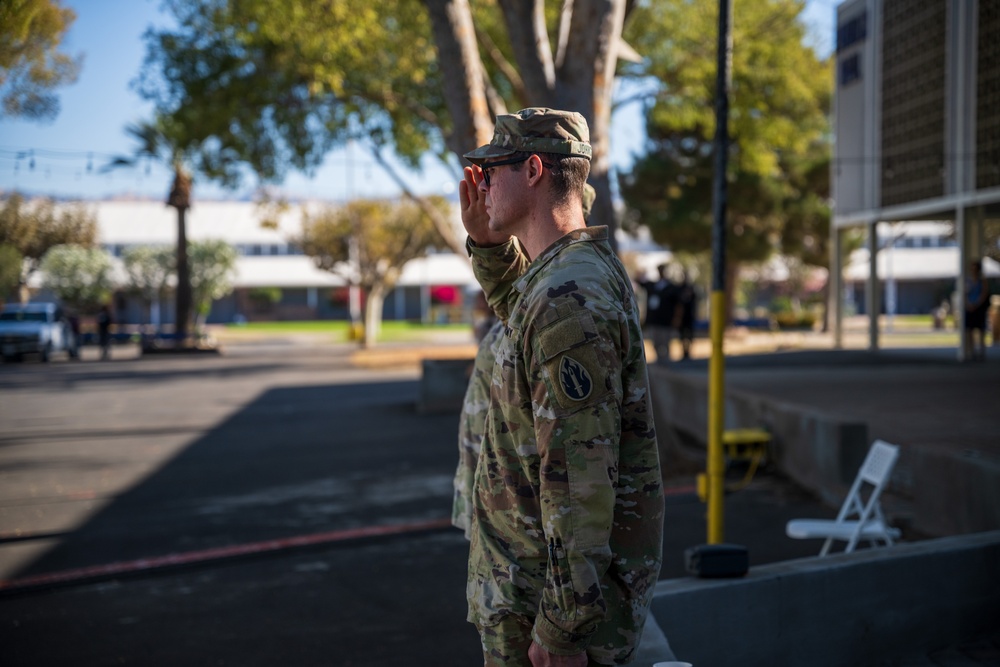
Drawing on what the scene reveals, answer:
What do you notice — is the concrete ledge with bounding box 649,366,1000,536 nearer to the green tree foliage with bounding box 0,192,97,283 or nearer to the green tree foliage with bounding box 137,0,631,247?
the green tree foliage with bounding box 137,0,631,247

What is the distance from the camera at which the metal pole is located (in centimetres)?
623

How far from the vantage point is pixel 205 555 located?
23.5 feet

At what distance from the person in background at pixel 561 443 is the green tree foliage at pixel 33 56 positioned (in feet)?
9.51

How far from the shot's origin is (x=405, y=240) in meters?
43.7

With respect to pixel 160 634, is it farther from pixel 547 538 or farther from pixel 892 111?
pixel 892 111

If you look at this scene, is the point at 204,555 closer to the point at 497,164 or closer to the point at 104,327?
the point at 497,164

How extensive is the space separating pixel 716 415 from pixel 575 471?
4353 mm

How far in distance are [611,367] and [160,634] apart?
412 centimetres

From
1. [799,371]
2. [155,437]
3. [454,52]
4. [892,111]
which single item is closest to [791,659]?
[454,52]

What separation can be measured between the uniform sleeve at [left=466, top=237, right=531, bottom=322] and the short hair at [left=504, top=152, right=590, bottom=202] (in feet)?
2.25

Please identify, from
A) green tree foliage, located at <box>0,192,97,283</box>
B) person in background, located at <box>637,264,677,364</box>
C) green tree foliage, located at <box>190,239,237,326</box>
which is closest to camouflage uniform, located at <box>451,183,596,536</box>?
green tree foliage, located at <box>0,192,97,283</box>

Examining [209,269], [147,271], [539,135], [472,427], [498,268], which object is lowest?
[472,427]

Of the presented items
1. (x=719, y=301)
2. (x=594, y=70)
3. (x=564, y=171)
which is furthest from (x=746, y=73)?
(x=564, y=171)

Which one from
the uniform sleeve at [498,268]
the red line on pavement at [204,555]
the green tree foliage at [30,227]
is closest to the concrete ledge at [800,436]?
the red line on pavement at [204,555]
